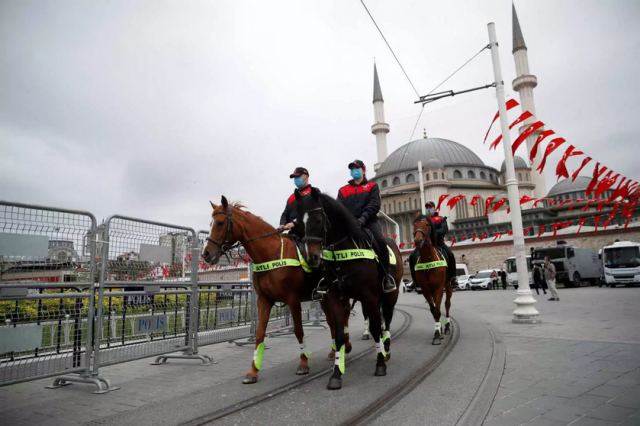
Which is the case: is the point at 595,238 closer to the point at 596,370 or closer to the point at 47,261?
the point at 596,370

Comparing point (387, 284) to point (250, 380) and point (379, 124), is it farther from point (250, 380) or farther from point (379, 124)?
point (379, 124)

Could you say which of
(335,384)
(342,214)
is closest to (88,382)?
(335,384)

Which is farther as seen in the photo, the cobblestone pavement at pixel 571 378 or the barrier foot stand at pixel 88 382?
the barrier foot stand at pixel 88 382

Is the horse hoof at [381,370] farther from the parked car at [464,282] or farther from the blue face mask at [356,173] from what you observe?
the parked car at [464,282]

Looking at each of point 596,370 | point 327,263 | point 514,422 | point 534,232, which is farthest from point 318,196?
point 534,232

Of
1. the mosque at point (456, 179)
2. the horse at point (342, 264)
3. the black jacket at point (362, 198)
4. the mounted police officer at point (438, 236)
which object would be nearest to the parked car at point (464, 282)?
the mosque at point (456, 179)

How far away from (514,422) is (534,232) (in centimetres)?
4779

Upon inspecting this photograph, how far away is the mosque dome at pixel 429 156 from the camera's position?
261 ft

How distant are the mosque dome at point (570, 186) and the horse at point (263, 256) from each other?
89307 millimetres

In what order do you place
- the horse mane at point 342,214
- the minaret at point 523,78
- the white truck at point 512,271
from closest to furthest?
the horse mane at point 342,214 < the white truck at point 512,271 < the minaret at point 523,78

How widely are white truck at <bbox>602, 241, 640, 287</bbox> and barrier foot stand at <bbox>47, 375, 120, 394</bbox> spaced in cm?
2923

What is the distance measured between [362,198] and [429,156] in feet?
261

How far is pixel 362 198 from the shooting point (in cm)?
609

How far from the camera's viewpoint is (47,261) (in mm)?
5070
